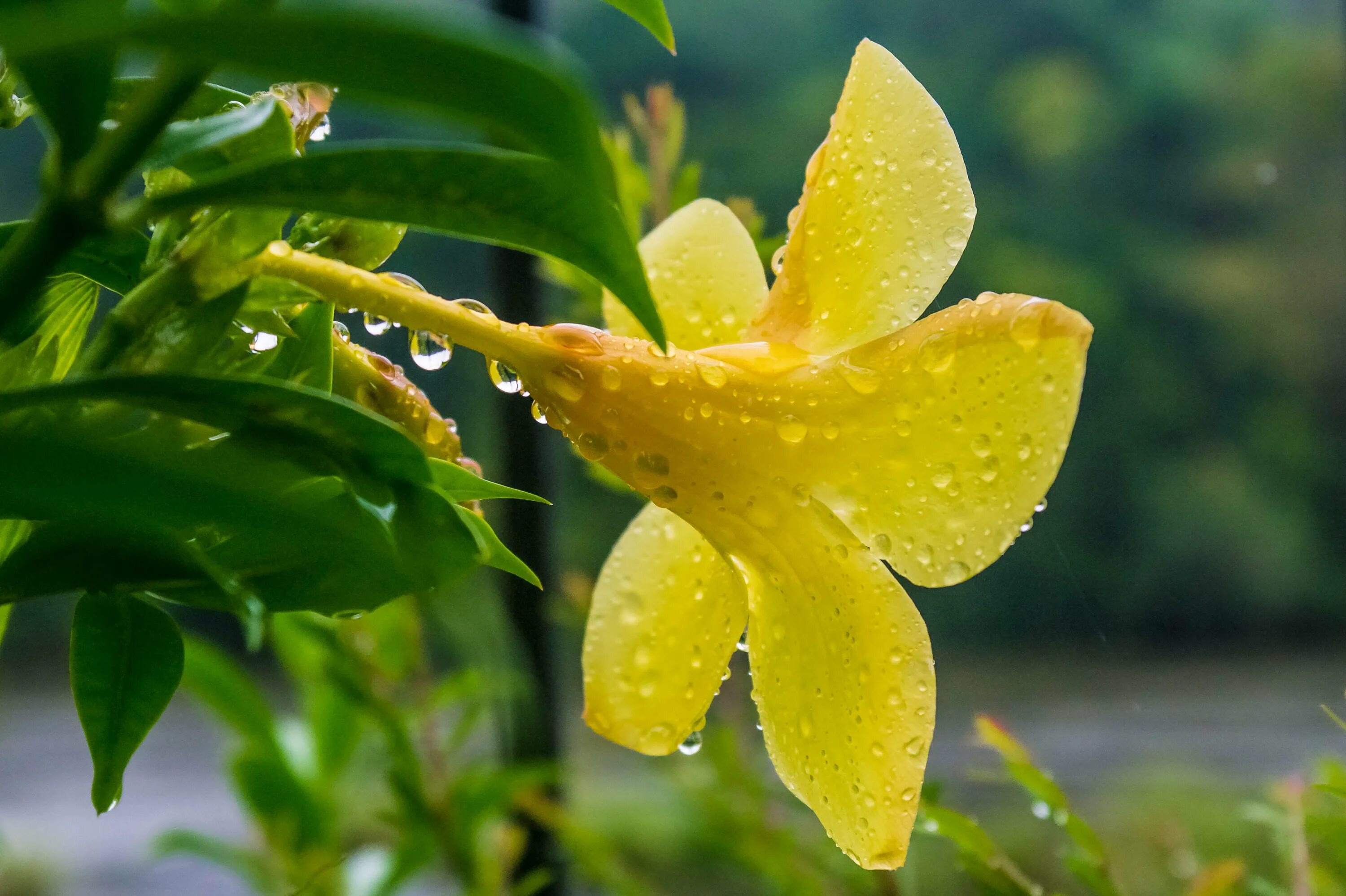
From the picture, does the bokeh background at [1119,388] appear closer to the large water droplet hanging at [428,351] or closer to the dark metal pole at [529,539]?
the dark metal pole at [529,539]

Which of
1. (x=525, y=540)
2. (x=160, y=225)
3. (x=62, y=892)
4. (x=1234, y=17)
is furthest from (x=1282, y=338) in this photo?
(x=62, y=892)

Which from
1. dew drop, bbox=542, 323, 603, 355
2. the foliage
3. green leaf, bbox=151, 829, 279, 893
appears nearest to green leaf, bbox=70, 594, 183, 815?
the foliage

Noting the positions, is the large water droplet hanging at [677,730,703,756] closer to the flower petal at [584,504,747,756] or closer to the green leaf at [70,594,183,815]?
the flower petal at [584,504,747,756]

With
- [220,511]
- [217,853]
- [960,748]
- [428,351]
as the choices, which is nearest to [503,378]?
[428,351]

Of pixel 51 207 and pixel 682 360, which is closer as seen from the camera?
pixel 51 207

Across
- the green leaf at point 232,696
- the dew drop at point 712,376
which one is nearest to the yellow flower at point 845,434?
the dew drop at point 712,376

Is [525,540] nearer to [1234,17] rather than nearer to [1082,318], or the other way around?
[1082,318]
